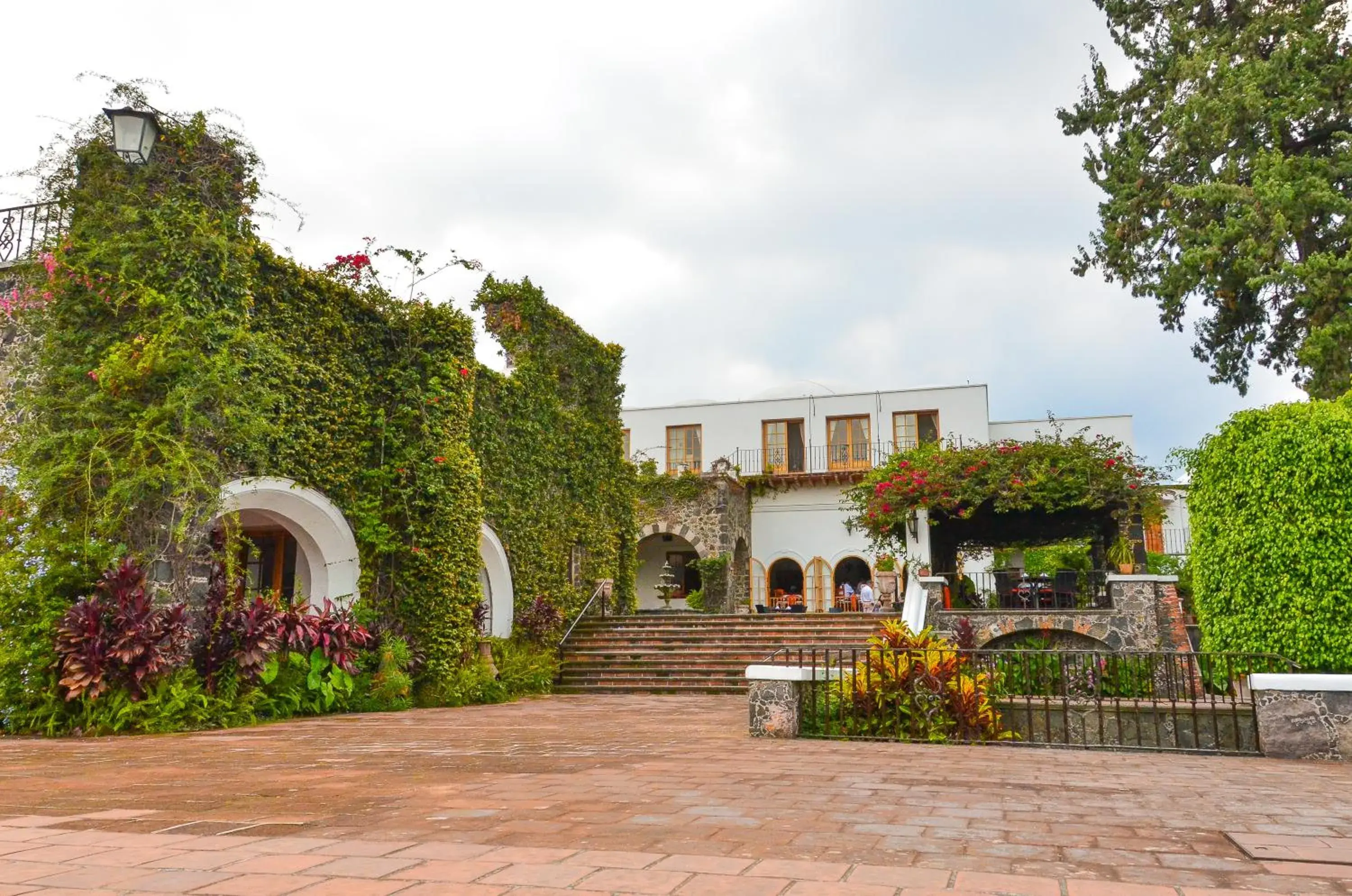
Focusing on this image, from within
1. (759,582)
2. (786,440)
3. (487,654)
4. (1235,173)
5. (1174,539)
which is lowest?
(487,654)

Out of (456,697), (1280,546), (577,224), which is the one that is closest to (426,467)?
(456,697)

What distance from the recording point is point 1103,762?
20.0ft

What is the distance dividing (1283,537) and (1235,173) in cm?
917

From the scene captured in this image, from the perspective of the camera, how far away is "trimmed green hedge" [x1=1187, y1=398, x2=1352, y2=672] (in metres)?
8.31

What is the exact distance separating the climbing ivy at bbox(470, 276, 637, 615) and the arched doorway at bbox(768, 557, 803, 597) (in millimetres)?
7162

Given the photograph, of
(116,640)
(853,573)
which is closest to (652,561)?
(853,573)

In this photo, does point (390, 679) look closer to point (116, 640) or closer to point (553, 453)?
point (116, 640)

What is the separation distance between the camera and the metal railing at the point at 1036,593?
1414 centimetres

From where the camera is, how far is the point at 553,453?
16.2 m

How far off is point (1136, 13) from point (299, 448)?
1714cm

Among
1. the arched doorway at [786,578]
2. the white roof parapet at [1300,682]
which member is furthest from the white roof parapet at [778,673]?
the arched doorway at [786,578]

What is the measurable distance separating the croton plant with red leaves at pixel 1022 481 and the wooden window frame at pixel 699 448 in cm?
1271

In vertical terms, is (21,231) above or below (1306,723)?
above

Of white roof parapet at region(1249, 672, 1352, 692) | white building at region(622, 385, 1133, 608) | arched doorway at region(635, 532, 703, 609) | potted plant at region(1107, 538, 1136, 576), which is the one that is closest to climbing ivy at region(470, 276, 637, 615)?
white building at region(622, 385, 1133, 608)
